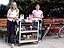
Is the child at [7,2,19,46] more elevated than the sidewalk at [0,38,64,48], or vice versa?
the child at [7,2,19,46]

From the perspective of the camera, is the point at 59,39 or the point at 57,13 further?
the point at 57,13

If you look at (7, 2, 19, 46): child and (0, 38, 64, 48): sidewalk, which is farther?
(0, 38, 64, 48): sidewalk

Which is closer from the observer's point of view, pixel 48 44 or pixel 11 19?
pixel 11 19

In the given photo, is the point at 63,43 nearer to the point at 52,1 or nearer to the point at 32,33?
the point at 32,33

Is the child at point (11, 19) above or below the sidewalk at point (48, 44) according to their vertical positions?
above

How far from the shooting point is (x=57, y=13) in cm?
1093

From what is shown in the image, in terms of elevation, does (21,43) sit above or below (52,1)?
below

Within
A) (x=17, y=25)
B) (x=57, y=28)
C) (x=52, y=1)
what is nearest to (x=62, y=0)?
(x=52, y=1)

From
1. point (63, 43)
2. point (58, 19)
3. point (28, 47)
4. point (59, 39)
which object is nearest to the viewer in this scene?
point (28, 47)

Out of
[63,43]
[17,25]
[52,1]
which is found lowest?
[63,43]

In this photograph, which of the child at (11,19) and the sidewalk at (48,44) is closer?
the child at (11,19)

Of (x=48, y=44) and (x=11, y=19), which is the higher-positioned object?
(x=11, y=19)

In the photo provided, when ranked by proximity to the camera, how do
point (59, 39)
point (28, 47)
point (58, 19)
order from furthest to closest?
1. point (58, 19)
2. point (59, 39)
3. point (28, 47)

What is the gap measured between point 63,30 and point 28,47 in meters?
2.36
